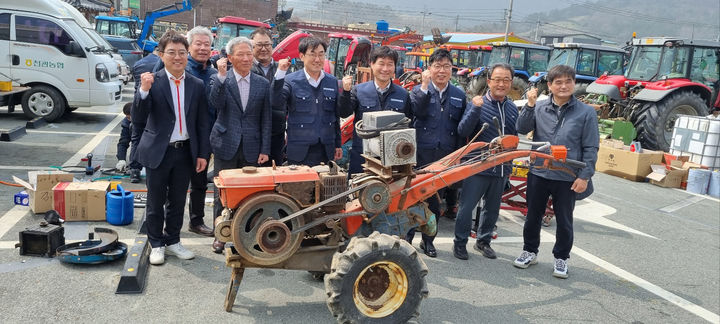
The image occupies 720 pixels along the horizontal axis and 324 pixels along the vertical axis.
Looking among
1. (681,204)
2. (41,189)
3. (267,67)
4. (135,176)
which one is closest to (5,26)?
(135,176)

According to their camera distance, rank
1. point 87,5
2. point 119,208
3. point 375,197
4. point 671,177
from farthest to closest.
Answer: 1. point 87,5
2. point 671,177
3. point 119,208
4. point 375,197

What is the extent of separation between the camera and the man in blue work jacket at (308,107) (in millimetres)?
4199

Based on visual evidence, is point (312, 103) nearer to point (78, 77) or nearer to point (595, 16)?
point (78, 77)

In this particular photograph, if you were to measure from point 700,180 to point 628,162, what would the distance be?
1.05 metres

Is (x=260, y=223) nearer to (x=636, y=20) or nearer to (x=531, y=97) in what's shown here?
(x=531, y=97)

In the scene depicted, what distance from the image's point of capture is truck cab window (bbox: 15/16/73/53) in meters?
9.48

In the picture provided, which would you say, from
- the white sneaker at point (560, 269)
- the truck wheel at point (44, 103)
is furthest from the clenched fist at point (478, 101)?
the truck wheel at point (44, 103)

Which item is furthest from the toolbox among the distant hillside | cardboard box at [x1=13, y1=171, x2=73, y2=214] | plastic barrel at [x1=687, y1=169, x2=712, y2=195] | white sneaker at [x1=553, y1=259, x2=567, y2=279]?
the distant hillside

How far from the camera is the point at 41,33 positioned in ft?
31.5

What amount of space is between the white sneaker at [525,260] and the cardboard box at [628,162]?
16.4 feet

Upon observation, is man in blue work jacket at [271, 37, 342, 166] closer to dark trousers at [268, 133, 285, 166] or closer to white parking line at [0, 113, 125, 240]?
dark trousers at [268, 133, 285, 166]

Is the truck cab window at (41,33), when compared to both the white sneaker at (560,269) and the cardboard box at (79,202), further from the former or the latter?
the white sneaker at (560,269)

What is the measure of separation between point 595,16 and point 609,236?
17778 centimetres

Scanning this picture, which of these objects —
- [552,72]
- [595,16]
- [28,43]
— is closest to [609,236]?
[552,72]
